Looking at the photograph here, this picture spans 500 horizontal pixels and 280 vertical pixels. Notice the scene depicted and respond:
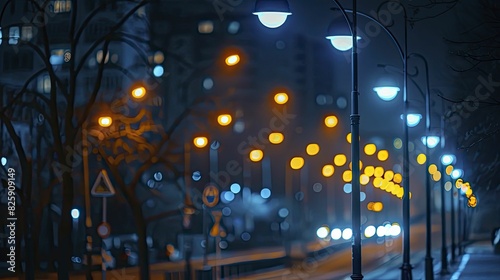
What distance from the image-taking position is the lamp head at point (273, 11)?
68.9 ft

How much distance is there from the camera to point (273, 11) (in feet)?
68.9

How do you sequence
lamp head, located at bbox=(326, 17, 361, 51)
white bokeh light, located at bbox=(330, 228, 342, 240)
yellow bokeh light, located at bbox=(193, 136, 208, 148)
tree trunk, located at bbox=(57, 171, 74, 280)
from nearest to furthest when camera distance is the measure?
1. lamp head, located at bbox=(326, 17, 361, 51)
2. tree trunk, located at bbox=(57, 171, 74, 280)
3. yellow bokeh light, located at bbox=(193, 136, 208, 148)
4. white bokeh light, located at bbox=(330, 228, 342, 240)

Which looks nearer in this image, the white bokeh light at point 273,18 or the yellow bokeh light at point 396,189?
the white bokeh light at point 273,18

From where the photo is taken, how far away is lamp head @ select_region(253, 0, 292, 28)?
21016mm

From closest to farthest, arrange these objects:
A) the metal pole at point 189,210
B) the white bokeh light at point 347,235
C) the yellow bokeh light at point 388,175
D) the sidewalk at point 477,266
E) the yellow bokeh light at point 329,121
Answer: the metal pole at point 189,210 < the sidewalk at point 477,266 < the yellow bokeh light at point 329,121 < the white bokeh light at point 347,235 < the yellow bokeh light at point 388,175

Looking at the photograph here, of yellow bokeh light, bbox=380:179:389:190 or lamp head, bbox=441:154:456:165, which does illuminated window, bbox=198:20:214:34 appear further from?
lamp head, bbox=441:154:456:165

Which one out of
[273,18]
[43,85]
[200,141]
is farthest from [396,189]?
[273,18]

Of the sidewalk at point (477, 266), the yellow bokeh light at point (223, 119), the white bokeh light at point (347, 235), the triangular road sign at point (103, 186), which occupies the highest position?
the yellow bokeh light at point (223, 119)

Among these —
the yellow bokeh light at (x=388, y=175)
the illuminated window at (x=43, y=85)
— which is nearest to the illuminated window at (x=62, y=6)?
the illuminated window at (x=43, y=85)

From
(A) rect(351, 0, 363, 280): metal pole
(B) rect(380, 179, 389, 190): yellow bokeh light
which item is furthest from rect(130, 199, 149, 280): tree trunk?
(B) rect(380, 179, 389, 190): yellow bokeh light

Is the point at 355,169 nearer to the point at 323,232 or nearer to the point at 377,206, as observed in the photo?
the point at 323,232

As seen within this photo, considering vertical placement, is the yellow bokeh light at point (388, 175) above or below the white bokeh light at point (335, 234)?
above

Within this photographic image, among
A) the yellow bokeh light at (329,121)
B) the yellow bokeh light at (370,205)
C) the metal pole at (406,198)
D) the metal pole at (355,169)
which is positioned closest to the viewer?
the metal pole at (355,169)

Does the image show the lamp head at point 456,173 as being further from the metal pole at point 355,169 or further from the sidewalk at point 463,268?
the metal pole at point 355,169
